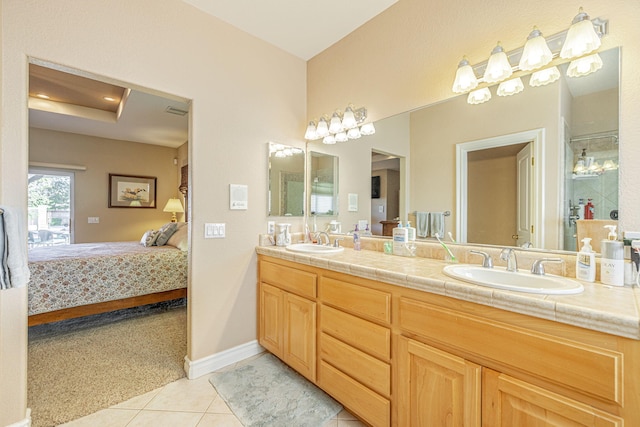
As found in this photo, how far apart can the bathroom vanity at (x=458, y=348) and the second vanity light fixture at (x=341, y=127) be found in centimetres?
112

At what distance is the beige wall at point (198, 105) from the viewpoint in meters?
1.39

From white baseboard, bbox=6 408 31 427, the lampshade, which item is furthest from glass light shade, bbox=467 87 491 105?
the lampshade

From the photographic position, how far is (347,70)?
7.63 feet

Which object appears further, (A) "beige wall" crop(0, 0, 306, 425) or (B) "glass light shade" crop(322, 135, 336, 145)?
(B) "glass light shade" crop(322, 135, 336, 145)

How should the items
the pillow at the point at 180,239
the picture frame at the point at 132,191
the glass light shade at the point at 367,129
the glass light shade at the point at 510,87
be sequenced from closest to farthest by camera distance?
the glass light shade at the point at 510,87
the glass light shade at the point at 367,129
the pillow at the point at 180,239
the picture frame at the point at 132,191

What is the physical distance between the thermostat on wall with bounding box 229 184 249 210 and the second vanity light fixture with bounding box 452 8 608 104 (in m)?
1.66

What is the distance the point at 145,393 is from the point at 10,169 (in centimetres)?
154

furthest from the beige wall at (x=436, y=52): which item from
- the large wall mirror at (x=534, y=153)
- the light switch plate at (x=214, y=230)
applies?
the light switch plate at (x=214, y=230)

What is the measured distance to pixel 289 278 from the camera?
1.95m

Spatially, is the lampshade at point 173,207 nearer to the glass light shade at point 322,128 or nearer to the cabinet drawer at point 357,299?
the glass light shade at point 322,128

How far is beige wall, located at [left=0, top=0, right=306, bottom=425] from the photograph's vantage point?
4.56ft

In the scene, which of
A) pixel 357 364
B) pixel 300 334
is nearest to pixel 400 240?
pixel 357 364

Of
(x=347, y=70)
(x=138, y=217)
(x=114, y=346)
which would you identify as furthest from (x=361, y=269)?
(x=138, y=217)

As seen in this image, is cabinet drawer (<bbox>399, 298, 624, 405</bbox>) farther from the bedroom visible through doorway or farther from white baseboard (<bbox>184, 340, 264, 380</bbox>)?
the bedroom visible through doorway
